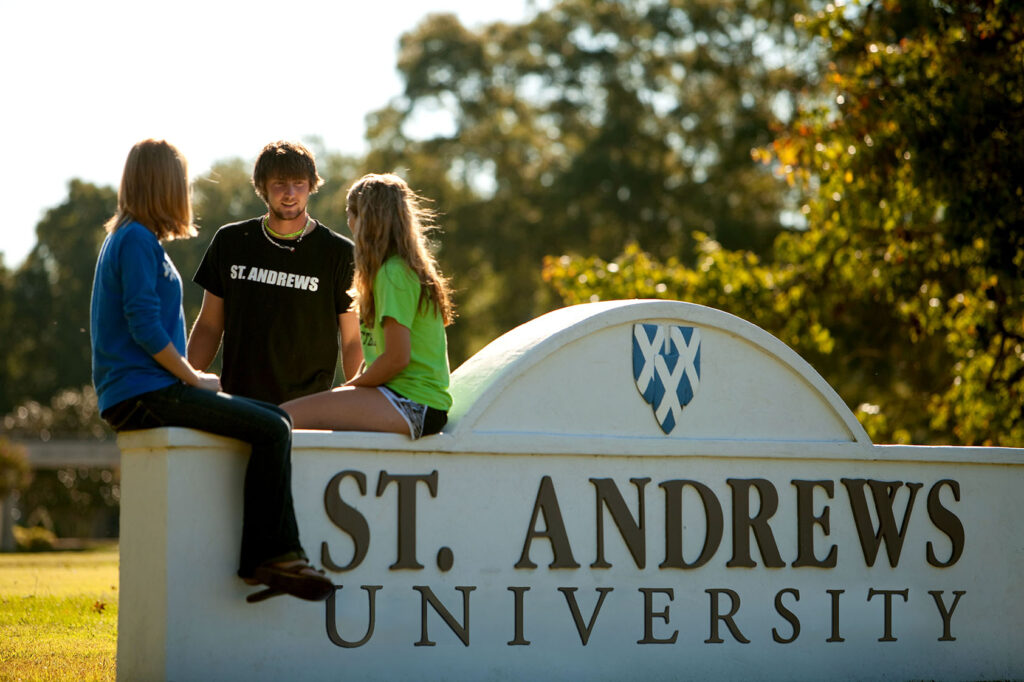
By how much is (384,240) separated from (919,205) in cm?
872

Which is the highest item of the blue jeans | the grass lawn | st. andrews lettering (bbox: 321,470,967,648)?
the blue jeans

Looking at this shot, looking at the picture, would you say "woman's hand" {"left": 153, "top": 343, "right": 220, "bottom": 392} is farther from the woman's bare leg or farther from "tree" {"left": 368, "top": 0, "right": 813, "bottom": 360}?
"tree" {"left": 368, "top": 0, "right": 813, "bottom": 360}

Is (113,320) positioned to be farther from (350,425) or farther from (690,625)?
(690,625)

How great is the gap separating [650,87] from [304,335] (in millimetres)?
23738

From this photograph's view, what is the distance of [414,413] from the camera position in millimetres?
5773

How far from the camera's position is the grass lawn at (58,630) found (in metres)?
5.85

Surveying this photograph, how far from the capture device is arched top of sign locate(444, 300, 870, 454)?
6.20 meters

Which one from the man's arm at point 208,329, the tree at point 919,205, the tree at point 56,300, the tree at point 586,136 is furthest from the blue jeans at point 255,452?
the tree at point 56,300

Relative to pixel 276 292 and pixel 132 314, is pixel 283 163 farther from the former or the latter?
pixel 132 314

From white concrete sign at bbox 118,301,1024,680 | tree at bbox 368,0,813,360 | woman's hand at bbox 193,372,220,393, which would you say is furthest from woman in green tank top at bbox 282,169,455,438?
tree at bbox 368,0,813,360

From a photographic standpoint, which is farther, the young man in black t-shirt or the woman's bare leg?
the young man in black t-shirt

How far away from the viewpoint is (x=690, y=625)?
6418mm

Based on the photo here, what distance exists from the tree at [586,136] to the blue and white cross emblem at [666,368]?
63.4 feet

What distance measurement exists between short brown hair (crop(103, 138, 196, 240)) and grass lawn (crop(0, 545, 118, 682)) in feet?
6.69
